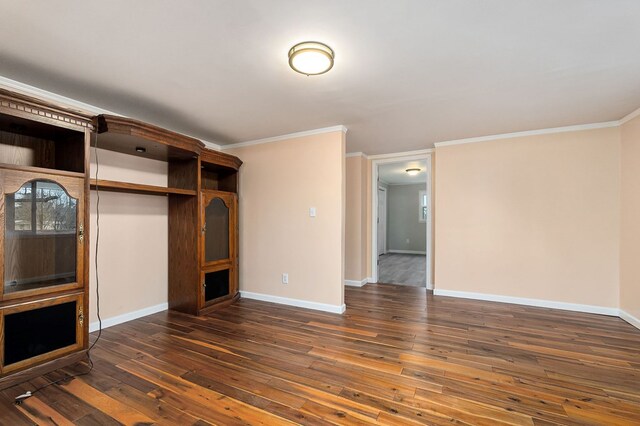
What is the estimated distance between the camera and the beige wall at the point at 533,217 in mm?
3393

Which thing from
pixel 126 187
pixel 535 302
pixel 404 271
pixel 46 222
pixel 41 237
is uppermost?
pixel 126 187

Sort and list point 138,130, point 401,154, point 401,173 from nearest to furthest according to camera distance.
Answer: point 138,130 < point 401,154 < point 401,173

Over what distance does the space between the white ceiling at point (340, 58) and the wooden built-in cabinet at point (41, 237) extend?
425 mm

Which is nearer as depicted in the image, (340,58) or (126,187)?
(340,58)

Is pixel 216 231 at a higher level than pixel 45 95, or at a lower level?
lower

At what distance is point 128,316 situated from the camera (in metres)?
3.17

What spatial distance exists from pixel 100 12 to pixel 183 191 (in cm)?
188

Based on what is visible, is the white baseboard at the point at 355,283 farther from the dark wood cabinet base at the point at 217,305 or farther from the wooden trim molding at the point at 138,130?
the wooden trim molding at the point at 138,130

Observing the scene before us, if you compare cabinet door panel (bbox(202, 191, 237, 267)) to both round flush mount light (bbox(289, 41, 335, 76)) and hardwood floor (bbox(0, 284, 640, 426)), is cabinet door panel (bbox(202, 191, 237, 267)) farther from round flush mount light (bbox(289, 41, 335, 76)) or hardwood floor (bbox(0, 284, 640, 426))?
round flush mount light (bbox(289, 41, 335, 76))

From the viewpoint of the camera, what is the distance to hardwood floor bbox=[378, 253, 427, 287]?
524 cm

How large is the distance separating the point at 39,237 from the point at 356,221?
3.84 m

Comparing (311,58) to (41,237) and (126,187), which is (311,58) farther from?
(41,237)

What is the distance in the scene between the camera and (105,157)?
2977 mm

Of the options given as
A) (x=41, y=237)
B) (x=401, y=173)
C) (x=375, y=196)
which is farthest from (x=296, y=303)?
(x=401, y=173)
